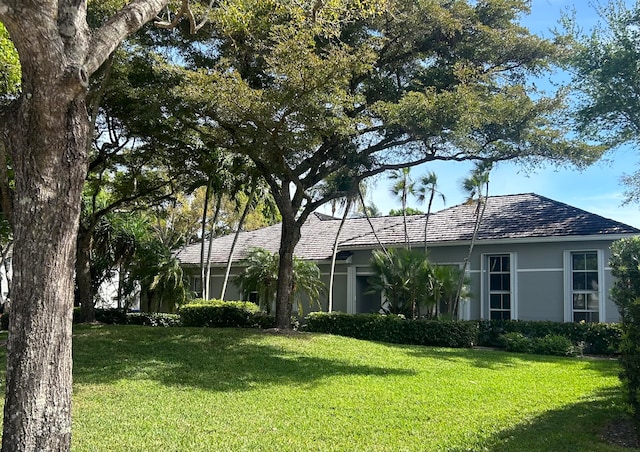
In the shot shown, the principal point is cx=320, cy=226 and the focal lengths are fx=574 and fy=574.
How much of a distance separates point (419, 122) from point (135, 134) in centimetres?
908

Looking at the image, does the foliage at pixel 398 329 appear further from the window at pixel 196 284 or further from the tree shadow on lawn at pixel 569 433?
the window at pixel 196 284

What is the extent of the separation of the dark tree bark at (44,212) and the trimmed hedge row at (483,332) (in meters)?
14.0

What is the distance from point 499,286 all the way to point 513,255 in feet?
4.07

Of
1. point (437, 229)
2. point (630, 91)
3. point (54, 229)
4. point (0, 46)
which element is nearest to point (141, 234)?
point (437, 229)

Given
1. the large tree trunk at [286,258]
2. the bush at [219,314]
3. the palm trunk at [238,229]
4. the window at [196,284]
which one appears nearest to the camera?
the large tree trunk at [286,258]

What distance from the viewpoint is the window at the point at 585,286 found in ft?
58.2

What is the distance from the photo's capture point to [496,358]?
14.3m

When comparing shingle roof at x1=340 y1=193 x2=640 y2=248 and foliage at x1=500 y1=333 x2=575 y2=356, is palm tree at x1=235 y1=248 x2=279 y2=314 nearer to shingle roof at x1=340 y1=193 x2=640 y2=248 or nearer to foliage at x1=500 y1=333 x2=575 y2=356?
shingle roof at x1=340 y1=193 x2=640 y2=248

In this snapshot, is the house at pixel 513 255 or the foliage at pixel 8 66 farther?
the house at pixel 513 255

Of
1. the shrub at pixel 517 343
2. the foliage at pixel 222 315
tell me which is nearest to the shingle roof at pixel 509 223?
the shrub at pixel 517 343

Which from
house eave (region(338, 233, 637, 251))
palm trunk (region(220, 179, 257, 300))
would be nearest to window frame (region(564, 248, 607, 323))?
house eave (region(338, 233, 637, 251))

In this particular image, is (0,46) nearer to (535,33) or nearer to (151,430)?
(151,430)

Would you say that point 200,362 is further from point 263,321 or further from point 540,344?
point 540,344

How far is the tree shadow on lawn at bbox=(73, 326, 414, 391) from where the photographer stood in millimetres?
10477
